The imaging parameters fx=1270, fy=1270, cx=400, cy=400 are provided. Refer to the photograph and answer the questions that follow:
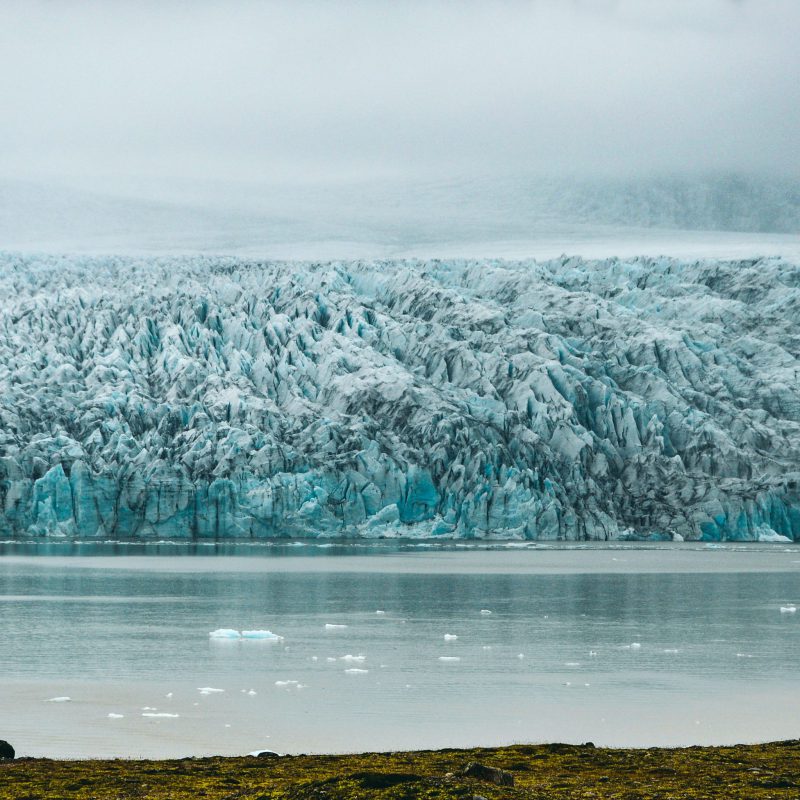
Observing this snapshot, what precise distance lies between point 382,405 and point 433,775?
58236 mm

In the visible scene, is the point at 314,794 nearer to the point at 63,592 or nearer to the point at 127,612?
the point at 127,612

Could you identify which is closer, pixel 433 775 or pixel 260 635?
pixel 433 775

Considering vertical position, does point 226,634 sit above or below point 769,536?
above

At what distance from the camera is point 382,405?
68062 mm

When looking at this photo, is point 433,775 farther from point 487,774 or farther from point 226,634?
point 226,634

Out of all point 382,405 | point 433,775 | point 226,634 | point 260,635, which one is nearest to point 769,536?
point 382,405

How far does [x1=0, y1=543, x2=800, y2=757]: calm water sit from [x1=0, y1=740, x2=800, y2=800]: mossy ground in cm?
127

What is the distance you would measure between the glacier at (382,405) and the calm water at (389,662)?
2130 centimetres

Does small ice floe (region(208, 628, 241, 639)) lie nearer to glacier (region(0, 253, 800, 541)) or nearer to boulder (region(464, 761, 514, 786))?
boulder (region(464, 761, 514, 786))

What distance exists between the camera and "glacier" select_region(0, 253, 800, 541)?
2426 inches

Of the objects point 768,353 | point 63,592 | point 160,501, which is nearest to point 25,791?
point 63,592

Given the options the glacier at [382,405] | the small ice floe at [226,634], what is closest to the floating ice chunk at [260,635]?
the small ice floe at [226,634]

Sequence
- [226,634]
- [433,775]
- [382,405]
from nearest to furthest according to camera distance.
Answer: [433,775], [226,634], [382,405]

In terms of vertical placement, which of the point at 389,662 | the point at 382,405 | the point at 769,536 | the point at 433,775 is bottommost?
the point at 769,536
